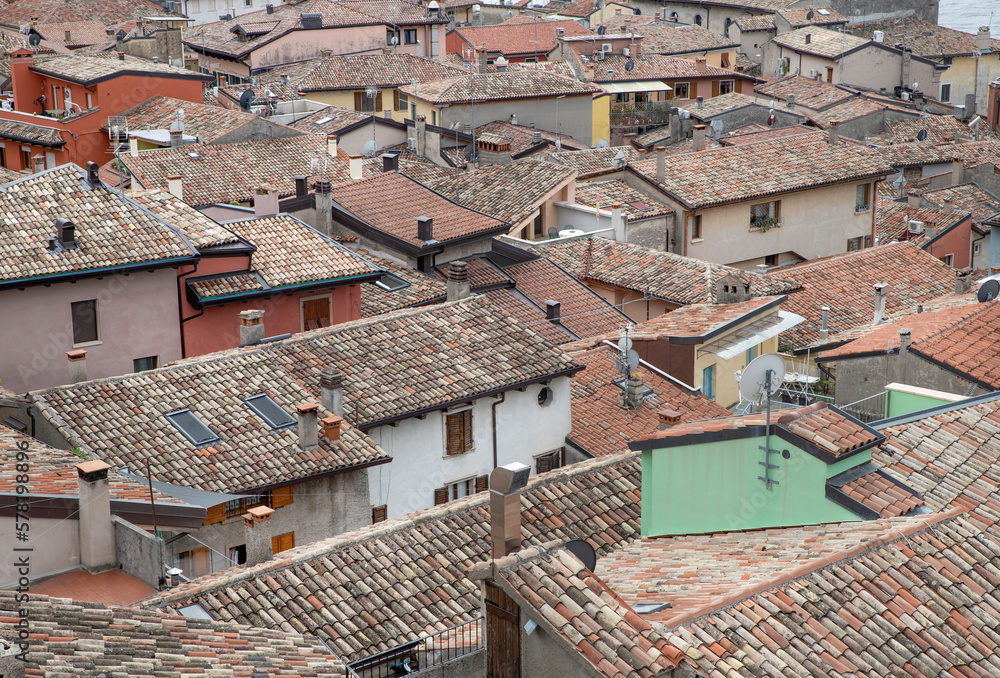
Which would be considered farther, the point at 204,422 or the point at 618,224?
the point at 618,224

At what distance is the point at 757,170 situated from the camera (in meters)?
44.0

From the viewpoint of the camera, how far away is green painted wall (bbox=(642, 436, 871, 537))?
503 inches

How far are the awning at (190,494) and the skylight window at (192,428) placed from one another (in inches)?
50.6

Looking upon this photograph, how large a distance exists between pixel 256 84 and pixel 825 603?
60161 mm

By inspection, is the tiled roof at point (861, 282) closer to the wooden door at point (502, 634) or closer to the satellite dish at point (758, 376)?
the satellite dish at point (758, 376)

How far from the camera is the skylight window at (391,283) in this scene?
30.9 meters

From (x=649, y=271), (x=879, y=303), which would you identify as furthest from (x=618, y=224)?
(x=879, y=303)

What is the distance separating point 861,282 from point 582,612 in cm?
2975

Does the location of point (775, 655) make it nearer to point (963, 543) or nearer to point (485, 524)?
point (963, 543)

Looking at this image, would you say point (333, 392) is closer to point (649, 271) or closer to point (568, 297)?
point (568, 297)

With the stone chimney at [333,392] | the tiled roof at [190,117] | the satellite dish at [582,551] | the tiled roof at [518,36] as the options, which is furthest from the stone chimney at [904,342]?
the tiled roof at [518,36]

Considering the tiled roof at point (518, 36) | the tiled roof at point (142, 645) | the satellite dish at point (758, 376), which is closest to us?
the tiled roof at point (142, 645)

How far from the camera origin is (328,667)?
11.0 metres

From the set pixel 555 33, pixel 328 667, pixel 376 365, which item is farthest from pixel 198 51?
pixel 328 667
